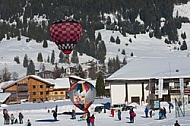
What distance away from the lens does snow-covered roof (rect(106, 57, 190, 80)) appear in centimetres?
5955

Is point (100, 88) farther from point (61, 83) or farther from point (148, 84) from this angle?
point (148, 84)

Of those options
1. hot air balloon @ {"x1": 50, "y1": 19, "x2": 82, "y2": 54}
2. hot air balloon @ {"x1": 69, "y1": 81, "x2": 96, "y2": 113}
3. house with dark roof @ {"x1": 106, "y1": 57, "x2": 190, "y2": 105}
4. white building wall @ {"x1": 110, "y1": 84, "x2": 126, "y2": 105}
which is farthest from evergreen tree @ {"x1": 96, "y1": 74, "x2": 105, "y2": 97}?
hot air balloon @ {"x1": 69, "y1": 81, "x2": 96, "y2": 113}

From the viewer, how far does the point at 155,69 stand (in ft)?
206

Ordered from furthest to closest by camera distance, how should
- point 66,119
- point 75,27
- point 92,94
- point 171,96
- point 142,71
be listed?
point 142,71 → point 171,96 → point 75,27 → point 92,94 → point 66,119

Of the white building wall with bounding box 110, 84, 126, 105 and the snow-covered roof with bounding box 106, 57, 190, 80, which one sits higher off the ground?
the snow-covered roof with bounding box 106, 57, 190, 80

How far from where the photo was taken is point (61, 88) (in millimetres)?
102750

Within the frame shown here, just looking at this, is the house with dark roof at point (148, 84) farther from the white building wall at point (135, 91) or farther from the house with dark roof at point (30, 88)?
the house with dark roof at point (30, 88)

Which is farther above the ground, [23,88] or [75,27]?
[75,27]

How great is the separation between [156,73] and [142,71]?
7.70 feet

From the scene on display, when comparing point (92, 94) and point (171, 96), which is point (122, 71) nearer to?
point (171, 96)

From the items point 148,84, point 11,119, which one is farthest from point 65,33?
point 11,119

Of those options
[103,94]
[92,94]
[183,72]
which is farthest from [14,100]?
[92,94]

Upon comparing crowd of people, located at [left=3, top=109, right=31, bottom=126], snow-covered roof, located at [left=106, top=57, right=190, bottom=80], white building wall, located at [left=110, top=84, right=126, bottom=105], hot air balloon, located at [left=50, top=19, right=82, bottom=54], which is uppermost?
hot air balloon, located at [left=50, top=19, right=82, bottom=54]

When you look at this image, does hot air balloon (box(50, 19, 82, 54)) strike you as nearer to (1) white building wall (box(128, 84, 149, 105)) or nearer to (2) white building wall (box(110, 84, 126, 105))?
(2) white building wall (box(110, 84, 126, 105))
